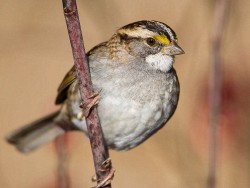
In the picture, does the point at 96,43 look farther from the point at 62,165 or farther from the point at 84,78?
the point at 84,78

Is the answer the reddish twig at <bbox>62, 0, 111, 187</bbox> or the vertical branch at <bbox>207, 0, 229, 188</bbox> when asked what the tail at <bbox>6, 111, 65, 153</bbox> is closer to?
the reddish twig at <bbox>62, 0, 111, 187</bbox>

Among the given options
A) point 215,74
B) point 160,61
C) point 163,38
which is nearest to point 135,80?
point 160,61

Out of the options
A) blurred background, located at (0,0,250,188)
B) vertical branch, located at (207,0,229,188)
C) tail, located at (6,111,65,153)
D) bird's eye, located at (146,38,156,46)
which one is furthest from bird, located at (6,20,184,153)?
vertical branch, located at (207,0,229,188)

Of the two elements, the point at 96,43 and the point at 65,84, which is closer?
the point at 65,84

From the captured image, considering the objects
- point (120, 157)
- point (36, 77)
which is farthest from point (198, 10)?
point (36, 77)

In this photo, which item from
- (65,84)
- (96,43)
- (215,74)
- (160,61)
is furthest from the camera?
(96,43)
